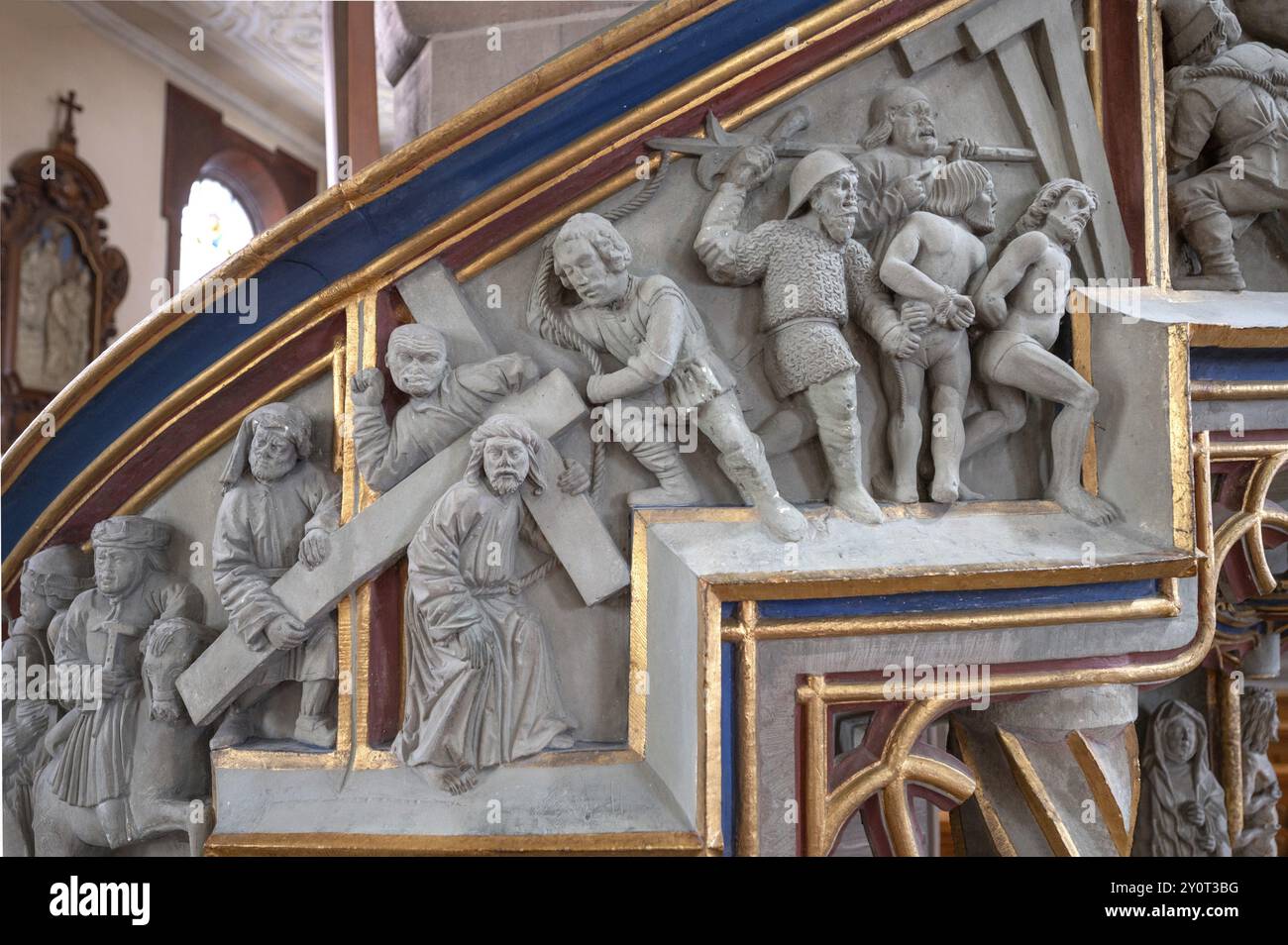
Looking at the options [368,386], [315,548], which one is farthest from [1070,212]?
[315,548]

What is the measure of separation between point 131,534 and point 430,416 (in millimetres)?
844

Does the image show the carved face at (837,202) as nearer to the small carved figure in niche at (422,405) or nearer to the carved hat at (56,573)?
the small carved figure in niche at (422,405)

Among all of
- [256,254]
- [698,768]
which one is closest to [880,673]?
[698,768]

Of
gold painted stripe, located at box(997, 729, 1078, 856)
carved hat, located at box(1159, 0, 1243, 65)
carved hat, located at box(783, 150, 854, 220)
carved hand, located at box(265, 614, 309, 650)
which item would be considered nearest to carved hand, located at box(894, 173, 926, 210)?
carved hat, located at box(783, 150, 854, 220)

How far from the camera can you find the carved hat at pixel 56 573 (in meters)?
3.07

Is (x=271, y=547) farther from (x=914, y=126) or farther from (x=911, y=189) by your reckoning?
(x=914, y=126)

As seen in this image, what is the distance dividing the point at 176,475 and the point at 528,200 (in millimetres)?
1174

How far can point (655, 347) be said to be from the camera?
289 centimetres

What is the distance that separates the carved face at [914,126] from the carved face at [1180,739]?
8.98ft

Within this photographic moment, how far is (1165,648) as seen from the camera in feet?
10.5

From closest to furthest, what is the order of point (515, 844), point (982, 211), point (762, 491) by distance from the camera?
point (515, 844) → point (762, 491) → point (982, 211)

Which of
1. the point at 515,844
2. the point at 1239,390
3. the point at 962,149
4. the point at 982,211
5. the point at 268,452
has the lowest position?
the point at 515,844

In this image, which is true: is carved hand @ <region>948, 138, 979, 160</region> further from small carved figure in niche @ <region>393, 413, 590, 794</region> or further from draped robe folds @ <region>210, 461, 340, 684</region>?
draped robe folds @ <region>210, 461, 340, 684</region>

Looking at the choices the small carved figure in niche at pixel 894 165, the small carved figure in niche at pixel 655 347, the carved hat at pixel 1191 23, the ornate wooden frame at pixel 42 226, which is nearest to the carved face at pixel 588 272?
the small carved figure in niche at pixel 655 347
